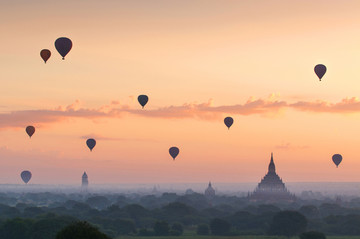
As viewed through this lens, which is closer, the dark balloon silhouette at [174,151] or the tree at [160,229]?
the tree at [160,229]

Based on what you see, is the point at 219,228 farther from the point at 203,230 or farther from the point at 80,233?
the point at 80,233

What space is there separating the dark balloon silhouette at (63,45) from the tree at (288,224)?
71.9m

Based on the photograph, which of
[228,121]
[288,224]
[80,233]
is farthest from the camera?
[228,121]

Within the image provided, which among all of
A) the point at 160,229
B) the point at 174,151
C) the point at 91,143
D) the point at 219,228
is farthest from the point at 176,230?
the point at 91,143

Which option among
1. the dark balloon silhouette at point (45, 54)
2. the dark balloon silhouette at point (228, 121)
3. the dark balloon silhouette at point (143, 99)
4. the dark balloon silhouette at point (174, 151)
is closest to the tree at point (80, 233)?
the dark balloon silhouette at point (45, 54)

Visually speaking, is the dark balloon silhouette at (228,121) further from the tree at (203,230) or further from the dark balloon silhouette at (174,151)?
the tree at (203,230)

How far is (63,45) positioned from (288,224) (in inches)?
2893

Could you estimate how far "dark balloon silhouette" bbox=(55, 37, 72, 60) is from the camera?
112750mm

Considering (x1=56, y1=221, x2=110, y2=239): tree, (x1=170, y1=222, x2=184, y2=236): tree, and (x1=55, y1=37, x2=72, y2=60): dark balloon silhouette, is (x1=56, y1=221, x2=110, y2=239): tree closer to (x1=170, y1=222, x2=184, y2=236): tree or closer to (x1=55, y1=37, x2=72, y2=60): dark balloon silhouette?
(x1=55, y1=37, x2=72, y2=60): dark balloon silhouette

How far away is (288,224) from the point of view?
160m

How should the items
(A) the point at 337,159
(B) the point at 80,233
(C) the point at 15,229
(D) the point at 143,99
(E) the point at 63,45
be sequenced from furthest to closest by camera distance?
(A) the point at 337,159, (D) the point at 143,99, (C) the point at 15,229, (E) the point at 63,45, (B) the point at 80,233

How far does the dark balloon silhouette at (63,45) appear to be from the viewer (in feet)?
370

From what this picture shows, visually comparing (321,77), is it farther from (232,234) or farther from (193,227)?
(193,227)

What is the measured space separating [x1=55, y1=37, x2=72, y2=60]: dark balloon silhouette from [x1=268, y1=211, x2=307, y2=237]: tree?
7192 centimetres
